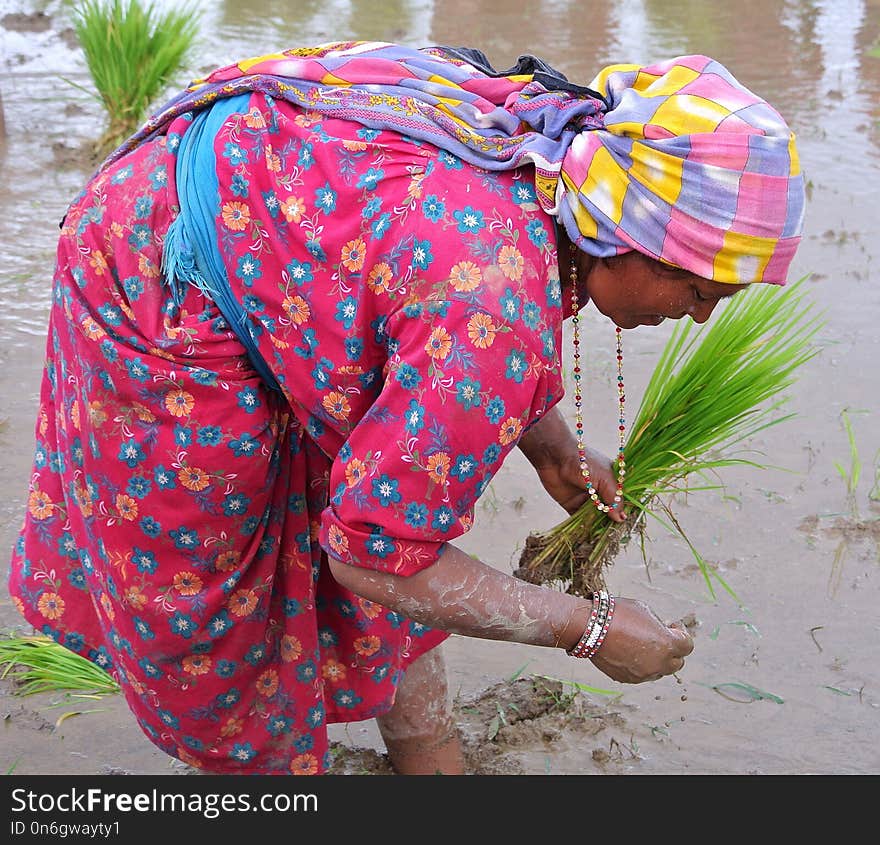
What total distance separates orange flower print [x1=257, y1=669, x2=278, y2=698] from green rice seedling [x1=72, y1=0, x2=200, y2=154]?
4053 millimetres

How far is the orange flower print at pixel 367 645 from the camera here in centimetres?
208

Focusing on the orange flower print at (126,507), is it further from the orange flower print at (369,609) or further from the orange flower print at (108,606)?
the orange flower print at (369,609)

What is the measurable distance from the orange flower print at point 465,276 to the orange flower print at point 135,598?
746mm

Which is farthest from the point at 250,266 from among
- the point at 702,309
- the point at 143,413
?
the point at 702,309

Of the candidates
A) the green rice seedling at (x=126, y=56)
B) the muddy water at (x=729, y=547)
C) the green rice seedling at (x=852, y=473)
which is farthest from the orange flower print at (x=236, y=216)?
the green rice seedling at (x=126, y=56)

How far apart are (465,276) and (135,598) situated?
77 centimetres

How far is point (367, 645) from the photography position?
209cm

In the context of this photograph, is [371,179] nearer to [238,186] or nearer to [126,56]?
[238,186]

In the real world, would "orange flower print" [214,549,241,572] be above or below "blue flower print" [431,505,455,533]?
below

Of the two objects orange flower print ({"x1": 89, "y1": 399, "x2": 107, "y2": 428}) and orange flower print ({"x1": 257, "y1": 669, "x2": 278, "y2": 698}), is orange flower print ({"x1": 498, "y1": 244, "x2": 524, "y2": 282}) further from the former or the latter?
orange flower print ({"x1": 257, "y1": 669, "x2": 278, "y2": 698})

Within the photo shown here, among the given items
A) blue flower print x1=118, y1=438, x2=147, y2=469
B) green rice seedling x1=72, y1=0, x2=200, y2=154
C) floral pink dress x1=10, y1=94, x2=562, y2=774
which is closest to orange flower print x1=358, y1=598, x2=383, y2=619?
floral pink dress x1=10, y1=94, x2=562, y2=774

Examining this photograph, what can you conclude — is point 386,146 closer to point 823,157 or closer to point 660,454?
point 660,454

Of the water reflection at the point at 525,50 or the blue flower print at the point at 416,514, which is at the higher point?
the blue flower print at the point at 416,514

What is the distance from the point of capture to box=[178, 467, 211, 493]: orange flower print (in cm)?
174
